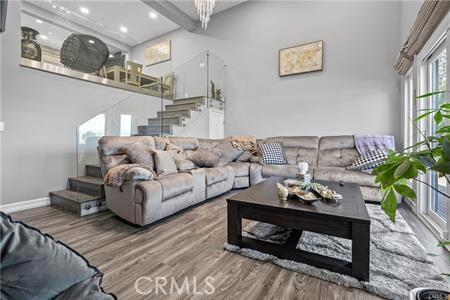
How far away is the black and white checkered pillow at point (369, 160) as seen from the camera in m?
3.21

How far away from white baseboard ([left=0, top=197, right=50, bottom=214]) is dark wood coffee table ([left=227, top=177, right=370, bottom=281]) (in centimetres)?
298

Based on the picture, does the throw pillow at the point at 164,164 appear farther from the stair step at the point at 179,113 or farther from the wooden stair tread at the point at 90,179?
the stair step at the point at 179,113

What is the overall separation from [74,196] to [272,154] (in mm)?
3196

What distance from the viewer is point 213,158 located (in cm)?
362

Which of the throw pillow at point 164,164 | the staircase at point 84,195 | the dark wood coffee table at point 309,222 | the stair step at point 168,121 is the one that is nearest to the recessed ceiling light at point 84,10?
the stair step at point 168,121

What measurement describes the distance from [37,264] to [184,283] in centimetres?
106

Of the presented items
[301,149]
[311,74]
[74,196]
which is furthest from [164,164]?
[311,74]

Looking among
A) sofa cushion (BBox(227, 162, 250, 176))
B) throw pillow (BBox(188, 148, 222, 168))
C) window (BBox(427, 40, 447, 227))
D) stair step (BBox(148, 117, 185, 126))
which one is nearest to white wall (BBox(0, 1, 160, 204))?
stair step (BBox(148, 117, 185, 126))

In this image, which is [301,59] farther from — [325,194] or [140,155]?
[140,155]

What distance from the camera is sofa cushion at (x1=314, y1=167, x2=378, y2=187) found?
3.06 meters

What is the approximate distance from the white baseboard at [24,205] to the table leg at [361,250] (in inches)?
153

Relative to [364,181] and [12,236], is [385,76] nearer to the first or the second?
[364,181]

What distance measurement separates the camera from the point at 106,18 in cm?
564

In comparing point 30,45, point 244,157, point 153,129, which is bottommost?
point 244,157
